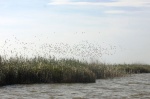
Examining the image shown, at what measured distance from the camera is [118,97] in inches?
699

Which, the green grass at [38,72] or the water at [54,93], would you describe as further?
the green grass at [38,72]

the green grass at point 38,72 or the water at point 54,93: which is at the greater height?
the green grass at point 38,72

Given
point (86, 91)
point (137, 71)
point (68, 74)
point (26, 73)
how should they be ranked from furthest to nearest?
point (137, 71), point (68, 74), point (26, 73), point (86, 91)

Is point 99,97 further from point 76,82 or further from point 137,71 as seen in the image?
point 137,71

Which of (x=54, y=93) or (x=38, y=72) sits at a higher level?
(x=38, y=72)

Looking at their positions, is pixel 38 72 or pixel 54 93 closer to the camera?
pixel 54 93

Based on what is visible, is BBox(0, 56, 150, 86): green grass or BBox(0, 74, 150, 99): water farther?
BBox(0, 56, 150, 86): green grass

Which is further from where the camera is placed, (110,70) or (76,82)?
(110,70)

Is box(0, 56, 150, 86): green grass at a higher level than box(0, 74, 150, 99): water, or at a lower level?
higher

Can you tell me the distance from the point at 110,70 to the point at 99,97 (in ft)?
42.5

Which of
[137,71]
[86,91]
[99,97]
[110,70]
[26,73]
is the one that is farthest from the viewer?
[137,71]

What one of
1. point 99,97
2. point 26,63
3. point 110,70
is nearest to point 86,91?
point 99,97

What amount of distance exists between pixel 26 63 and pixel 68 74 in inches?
129

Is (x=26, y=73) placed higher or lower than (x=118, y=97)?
higher
